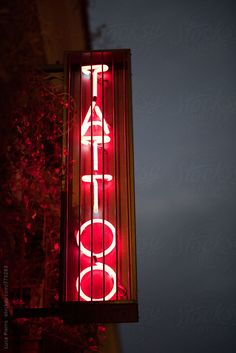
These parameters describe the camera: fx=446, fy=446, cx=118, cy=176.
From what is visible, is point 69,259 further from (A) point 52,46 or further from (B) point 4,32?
(A) point 52,46

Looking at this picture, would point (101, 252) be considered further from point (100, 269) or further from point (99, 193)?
point (99, 193)

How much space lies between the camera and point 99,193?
7.27m

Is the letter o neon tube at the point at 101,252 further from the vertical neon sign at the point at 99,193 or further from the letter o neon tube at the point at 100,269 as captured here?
the letter o neon tube at the point at 100,269

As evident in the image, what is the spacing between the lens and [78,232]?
696 centimetres

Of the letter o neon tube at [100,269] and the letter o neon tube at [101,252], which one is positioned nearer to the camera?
the letter o neon tube at [100,269]

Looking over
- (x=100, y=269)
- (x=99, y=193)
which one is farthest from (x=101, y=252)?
(x=99, y=193)

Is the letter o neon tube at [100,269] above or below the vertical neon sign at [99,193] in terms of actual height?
below

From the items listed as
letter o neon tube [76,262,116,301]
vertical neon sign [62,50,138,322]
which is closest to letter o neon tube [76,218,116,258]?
vertical neon sign [62,50,138,322]

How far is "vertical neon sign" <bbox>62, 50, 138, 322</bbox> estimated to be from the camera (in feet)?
21.9

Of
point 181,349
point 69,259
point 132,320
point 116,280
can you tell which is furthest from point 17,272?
point 181,349

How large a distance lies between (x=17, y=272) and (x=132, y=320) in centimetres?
227

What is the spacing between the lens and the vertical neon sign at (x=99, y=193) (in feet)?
21.9

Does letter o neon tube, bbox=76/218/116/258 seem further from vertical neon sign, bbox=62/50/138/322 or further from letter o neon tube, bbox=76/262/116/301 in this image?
letter o neon tube, bbox=76/262/116/301

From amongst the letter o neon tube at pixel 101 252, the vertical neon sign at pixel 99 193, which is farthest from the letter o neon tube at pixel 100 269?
the letter o neon tube at pixel 101 252
